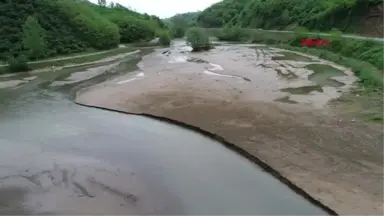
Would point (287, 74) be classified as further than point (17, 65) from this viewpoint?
No

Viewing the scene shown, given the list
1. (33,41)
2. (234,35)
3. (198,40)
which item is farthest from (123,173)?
(234,35)

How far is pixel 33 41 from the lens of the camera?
43719 millimetres

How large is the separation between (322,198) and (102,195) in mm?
7126

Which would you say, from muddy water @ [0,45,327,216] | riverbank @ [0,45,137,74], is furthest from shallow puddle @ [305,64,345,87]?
riverbank @ [0,45,137,74]

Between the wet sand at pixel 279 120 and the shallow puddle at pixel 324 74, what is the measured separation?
64 cm

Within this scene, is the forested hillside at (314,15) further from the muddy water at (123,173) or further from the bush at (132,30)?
the muddy water at (123,173)

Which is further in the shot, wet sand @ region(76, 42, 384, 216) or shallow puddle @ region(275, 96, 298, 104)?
shallow puddle @ region(275, 96, 298, 104)

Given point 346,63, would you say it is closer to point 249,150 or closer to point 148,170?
point 249,150

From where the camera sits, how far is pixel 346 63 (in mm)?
35938

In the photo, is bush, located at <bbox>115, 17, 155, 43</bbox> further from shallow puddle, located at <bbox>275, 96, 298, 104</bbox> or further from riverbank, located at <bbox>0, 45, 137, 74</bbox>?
shallow puddle, located at <bbox>275, 96, 298, 104</bbox>

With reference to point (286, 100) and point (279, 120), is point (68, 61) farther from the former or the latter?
point (279, 120)

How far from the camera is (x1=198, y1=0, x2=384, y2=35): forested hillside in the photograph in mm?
52178

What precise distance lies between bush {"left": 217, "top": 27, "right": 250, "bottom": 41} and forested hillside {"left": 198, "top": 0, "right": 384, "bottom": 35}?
37.1 feet

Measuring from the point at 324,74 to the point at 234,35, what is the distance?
50.5 m
